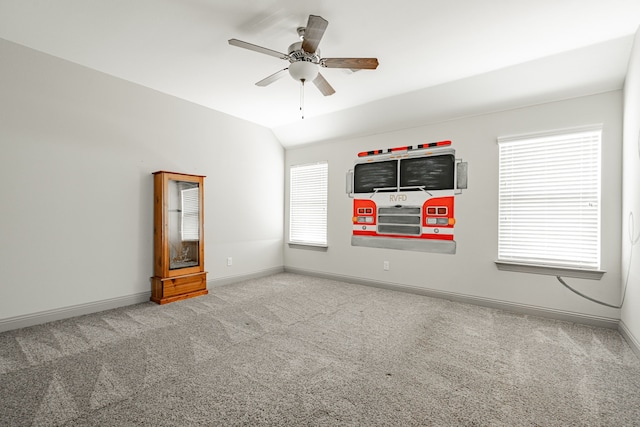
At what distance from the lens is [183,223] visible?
4.04 metres

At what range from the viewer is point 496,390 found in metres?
1.96

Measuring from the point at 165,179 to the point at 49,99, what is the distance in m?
1.33

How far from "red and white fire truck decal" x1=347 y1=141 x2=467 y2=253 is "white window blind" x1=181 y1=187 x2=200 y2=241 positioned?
7.85 feet

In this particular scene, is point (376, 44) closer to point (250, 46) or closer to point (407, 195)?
point (250, 46)

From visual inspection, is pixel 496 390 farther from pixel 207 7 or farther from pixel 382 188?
pixel 207 7

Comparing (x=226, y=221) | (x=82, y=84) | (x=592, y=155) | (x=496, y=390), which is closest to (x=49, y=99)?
(x=82, y=84)

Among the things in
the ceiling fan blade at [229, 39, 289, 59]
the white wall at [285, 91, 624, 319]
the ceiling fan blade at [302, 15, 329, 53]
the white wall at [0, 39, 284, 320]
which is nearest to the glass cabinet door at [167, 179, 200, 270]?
the white wall at [0, 39, 284, 320]

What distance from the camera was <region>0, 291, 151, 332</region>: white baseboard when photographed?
2838 millimetres

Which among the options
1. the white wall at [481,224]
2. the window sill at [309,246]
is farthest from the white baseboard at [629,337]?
the window sill at [309,246]

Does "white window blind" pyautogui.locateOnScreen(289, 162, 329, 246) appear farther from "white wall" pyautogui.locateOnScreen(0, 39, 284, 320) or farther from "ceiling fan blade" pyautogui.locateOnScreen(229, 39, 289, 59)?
"ceiling fan blade" pyautogui.locateOnScreen(229, 39, 289, 59)

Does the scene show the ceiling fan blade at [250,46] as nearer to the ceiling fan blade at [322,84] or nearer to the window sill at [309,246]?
the ceiling fan blade at [322,84]

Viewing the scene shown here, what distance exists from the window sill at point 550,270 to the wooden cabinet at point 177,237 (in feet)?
12.9

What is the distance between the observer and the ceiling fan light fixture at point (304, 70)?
252 centimetres

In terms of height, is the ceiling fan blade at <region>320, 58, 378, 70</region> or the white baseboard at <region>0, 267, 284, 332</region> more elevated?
the ceiling fan blade at <region>320, 58, 378, 70</region>
